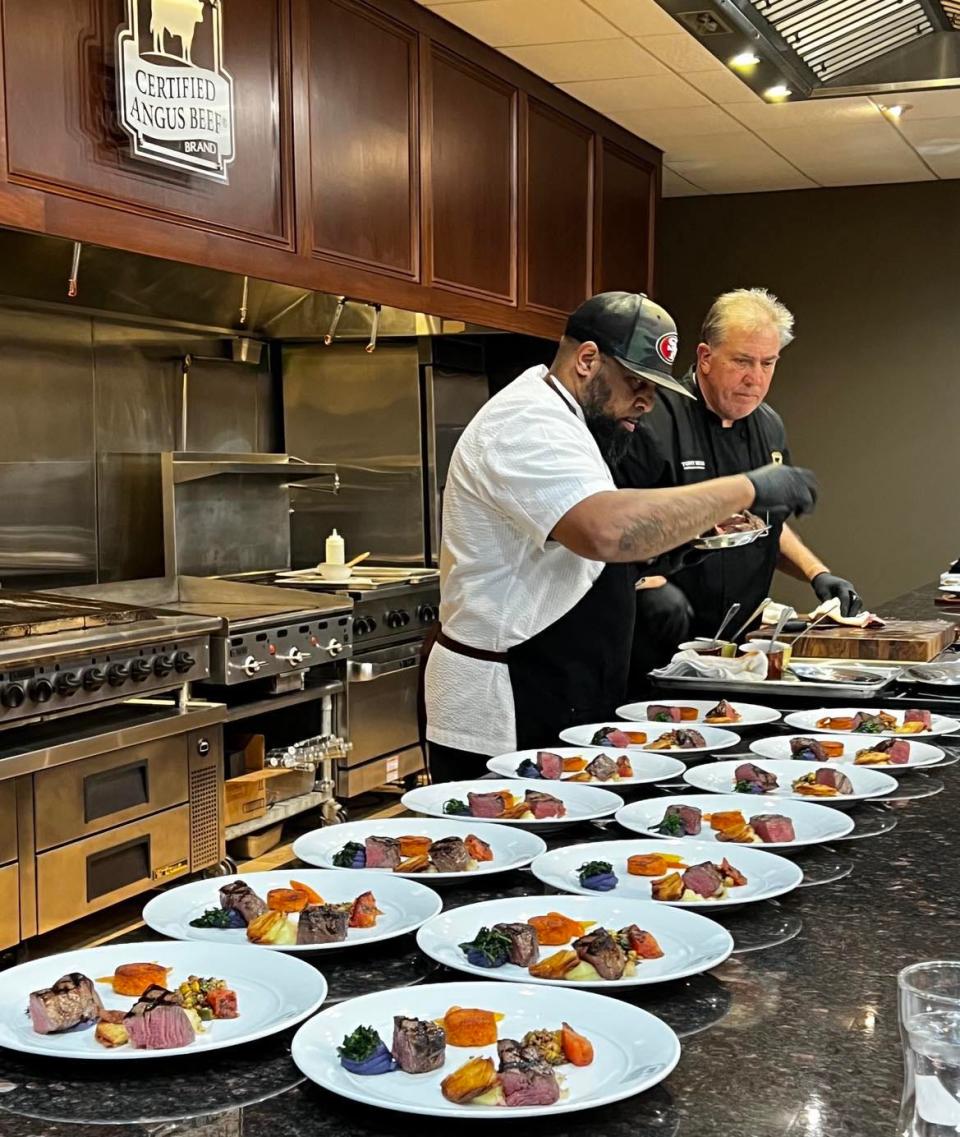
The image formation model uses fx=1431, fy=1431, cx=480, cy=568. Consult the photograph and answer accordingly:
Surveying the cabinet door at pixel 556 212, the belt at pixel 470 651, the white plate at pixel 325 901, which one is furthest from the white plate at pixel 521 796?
the cabinet door at pixel 556 212

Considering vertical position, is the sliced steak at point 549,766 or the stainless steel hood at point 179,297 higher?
the stainless steel hood at point 179,297

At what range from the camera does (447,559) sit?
267 cm

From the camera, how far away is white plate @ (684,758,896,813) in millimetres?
1791

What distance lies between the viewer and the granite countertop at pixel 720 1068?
3.18 ft

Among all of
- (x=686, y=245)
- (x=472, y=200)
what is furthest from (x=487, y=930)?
(x=686, y=245)

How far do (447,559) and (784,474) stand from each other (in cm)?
64

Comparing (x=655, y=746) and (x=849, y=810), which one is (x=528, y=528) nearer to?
(x=655, y=746)

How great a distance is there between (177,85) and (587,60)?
211cm

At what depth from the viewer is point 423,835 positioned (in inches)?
63.3

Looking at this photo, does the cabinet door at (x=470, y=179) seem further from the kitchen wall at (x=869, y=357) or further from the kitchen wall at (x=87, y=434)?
the kitchen wall at (x=869, y=357)

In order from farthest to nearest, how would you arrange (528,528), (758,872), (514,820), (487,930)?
(528,528), (514,820), (758,872), (487,930)

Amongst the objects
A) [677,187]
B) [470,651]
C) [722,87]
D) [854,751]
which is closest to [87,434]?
[470,651]

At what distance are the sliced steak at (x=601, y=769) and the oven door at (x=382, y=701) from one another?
298 cm

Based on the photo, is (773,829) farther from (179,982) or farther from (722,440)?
(722,440)
